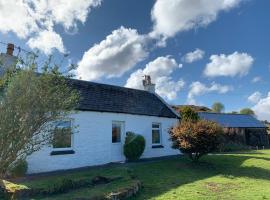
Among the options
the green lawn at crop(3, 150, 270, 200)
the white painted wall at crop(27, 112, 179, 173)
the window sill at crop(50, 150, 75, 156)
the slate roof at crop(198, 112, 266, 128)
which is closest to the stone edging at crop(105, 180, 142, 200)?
the green lawn at crop(3, 150, 270, 200)

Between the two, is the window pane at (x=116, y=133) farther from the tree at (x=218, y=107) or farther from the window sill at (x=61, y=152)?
the tree at (x=218, y=107)

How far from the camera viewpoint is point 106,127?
61.5ft

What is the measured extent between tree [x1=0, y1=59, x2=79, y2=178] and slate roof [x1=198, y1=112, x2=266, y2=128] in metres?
32.8

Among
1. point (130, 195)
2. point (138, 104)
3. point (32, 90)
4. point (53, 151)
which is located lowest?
point (130, 195)

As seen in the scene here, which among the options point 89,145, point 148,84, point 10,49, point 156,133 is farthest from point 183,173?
point 148,84

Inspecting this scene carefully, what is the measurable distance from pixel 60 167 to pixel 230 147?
22179 mm

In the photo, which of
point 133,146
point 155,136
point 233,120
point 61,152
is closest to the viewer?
point 61,152

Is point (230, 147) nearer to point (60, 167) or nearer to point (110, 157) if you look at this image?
point (110, 157)

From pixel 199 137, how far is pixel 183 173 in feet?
8.03

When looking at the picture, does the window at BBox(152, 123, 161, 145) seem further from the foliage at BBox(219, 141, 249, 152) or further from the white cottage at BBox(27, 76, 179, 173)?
the foliage at BBox(219, 141, 249, 152)

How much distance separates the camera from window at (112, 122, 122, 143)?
19578mm

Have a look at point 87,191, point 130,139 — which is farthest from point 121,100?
point 87,191

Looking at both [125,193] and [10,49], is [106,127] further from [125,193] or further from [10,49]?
[125,193]

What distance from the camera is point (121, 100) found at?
21.2m
